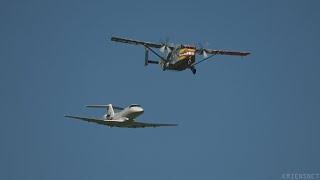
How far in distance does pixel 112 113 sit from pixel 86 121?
9.69 metres

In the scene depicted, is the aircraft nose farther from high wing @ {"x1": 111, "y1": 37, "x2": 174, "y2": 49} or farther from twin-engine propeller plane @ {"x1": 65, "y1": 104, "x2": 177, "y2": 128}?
high wing @ {"x1": 111, "y1": 37, "x2": 174, "y2": 49}

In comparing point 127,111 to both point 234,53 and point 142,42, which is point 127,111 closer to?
point 142,42

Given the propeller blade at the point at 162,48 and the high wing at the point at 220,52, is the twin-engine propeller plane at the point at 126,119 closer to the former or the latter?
the propeller blade at the point at 162,48

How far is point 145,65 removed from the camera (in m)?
99.4

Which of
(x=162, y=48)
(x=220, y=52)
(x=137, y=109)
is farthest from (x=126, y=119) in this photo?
(x=220, y=52)

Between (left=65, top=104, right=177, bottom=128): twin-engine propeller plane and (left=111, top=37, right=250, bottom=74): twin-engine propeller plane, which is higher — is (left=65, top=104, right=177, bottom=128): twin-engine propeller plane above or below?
below

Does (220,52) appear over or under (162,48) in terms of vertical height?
over

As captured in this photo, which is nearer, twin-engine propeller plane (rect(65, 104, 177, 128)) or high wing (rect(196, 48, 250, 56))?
twin-engine propeller plane (rect(65, 104, 177, 128))

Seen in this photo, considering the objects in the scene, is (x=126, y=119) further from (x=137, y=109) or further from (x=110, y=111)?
(x=110, y=111)

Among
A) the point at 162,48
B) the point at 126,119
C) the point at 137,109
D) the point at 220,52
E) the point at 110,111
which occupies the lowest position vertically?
the point at 126,119

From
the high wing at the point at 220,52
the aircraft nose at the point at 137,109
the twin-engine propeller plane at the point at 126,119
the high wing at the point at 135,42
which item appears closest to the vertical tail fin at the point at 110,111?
the twin-engine propeller plane at the point at 126,119

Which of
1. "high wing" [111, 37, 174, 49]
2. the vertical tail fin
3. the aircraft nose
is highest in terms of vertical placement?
"high wing" [111, 37, 174, 49]

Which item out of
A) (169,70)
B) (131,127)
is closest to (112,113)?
(131,127)

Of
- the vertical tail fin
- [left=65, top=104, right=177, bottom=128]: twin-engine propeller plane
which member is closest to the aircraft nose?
[left=65, top=104, right=177, bottom=128]: twin-engine propeller plane
